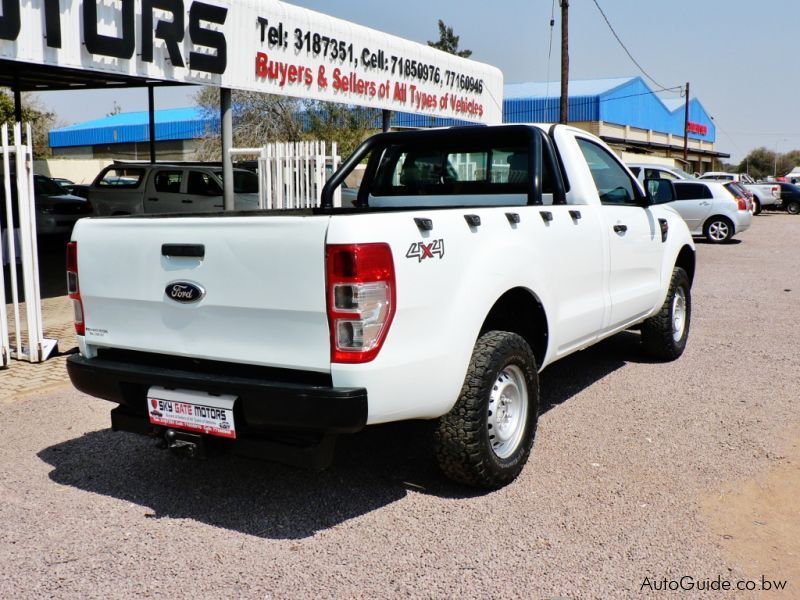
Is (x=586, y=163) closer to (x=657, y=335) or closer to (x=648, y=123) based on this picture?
(x=657, y=335)

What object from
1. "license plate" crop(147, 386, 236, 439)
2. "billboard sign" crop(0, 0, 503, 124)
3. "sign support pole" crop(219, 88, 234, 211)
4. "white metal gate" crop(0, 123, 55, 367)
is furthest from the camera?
"sign support pole" crop(219, 88, 234, 211)

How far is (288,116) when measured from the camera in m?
39.9

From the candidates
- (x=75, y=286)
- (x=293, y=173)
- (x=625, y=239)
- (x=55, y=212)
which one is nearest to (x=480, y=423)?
(x=75, y=286)

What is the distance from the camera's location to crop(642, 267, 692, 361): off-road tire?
700 cm

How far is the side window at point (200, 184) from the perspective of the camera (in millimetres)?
15786

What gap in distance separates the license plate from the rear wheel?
19.6 meters

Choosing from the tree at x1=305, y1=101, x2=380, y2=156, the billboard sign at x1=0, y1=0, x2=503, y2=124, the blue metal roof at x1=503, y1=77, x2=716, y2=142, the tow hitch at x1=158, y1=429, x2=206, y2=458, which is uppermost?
the blue metal roof at x1=503, y1=77, x2=716, y2=142

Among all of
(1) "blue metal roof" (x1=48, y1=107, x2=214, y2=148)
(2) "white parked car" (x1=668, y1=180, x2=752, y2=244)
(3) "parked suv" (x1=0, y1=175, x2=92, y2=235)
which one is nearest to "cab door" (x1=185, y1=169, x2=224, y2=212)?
(3) "parked suv" (x1=0, y1=175, x2=92, y2=235)

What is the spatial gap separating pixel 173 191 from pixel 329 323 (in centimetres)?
1339

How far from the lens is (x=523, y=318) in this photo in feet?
15.7

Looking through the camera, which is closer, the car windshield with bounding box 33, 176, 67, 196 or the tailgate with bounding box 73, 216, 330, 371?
the tailgate with bounding box 73, 216, 330, 371

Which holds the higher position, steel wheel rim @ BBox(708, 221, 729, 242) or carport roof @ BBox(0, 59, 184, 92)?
carport roof @ BBox(0, 59, 184, 92)

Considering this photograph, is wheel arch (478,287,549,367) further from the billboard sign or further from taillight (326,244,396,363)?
the billboard sign

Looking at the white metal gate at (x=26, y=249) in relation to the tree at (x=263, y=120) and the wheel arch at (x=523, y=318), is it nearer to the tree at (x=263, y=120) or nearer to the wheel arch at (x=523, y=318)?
the wheel arch at (x=523, y=318)
